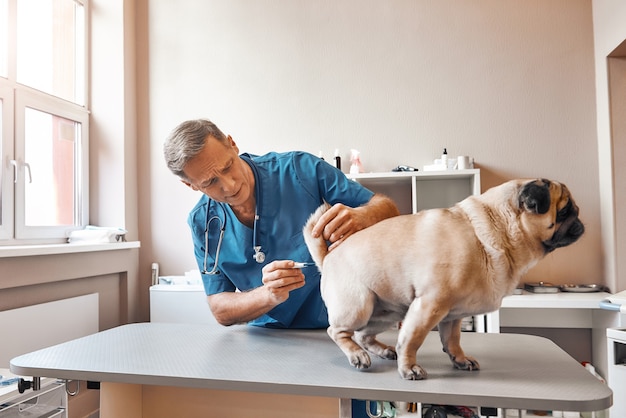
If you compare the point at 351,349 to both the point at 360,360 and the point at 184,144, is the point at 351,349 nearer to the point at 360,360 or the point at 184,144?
the point at 360,360

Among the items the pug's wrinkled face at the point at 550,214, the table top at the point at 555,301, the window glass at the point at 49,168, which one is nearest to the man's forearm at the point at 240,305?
the pug's wrinkled face at the point at 550,214

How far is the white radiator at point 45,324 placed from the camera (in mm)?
2104

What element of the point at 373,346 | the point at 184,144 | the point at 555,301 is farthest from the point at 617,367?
the point at 184,144

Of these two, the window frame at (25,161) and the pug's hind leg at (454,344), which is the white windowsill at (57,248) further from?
the pug's hind leg at (454,344)

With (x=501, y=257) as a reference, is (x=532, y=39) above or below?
above

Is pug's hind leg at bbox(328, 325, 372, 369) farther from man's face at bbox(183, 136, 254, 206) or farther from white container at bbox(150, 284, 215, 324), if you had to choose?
white container at bbox(150, 284, 215, 324)

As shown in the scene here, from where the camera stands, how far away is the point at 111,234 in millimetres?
2918

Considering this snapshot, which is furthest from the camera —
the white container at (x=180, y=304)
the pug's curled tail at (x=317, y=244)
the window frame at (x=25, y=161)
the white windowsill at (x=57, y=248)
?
the white container at (x=180, y=304)

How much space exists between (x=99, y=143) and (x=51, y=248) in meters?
1.10

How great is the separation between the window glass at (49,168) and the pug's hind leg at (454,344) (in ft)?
8.10

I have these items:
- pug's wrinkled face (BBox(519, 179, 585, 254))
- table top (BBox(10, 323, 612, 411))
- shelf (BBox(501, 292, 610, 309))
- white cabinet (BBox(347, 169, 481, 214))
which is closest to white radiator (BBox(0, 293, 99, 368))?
table top (BBox(10, 323, 612, 411))

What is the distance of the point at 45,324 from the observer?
7.61 feet

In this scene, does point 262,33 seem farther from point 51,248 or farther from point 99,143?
point 51,248

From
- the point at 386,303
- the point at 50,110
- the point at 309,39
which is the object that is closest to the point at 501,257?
the point at 386,303
